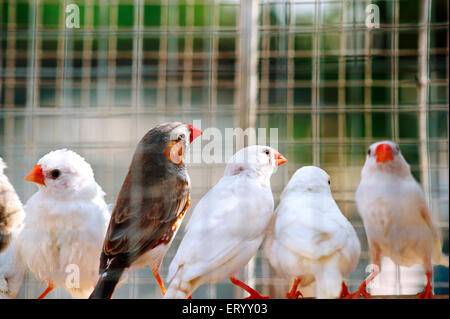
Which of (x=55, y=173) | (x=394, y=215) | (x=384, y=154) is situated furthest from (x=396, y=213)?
(x=55, y=173)

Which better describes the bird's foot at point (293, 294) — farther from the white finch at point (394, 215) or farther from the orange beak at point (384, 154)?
the orange beak at point (384, 154)

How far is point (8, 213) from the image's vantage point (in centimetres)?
97

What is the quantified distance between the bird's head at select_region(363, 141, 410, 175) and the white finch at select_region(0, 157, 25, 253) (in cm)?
69

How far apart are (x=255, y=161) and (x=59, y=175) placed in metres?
0.37

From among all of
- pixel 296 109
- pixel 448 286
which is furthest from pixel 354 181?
pixel 448 286

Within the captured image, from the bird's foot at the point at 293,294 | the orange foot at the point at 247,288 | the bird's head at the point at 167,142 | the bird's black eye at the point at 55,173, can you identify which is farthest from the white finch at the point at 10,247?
the bird's foot at the point at 293,294

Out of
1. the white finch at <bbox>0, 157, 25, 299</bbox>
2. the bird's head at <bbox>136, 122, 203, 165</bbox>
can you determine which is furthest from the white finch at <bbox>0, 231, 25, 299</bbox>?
the bird's head at <bbox>136, 122, 203, 165</bbox>

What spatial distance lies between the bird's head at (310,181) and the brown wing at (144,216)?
0.67 ft

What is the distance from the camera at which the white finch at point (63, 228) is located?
36.4 inches

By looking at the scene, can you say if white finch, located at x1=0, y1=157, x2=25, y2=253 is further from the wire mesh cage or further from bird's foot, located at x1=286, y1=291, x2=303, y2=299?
bird's foot, located at x1=286, y1=291, x2=303, y2=299

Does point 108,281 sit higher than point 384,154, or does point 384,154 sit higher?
point 384,154

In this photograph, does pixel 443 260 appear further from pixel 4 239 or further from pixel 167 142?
pixel 4 239

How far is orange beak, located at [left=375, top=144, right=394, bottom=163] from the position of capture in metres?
0.94

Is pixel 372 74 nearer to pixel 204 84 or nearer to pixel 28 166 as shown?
pixel 204 84
